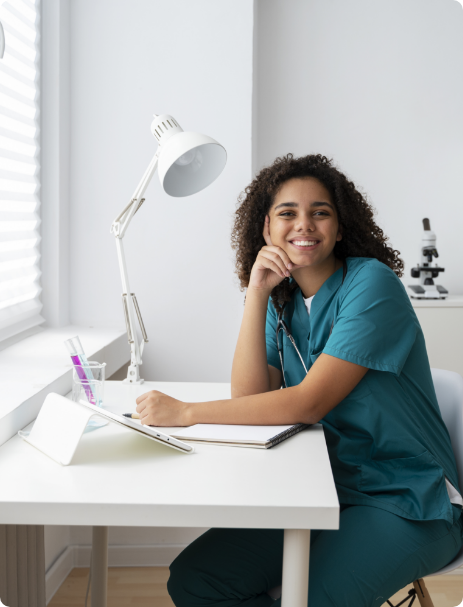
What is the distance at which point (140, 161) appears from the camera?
2307mm

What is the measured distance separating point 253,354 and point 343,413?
29 cm

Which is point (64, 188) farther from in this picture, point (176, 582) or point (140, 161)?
point (176, 582)

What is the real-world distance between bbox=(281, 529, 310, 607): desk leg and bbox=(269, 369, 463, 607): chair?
0.39m

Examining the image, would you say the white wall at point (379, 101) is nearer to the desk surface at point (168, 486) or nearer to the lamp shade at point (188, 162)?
the lamp shade at point (188, 162)

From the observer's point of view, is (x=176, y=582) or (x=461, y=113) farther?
(x=461, y=113)

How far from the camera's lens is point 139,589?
2072 mm

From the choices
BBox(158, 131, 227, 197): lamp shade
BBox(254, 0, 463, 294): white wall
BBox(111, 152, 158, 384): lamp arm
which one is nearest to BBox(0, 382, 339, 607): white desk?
BBox(111, 152, 158, 384): lamp arm

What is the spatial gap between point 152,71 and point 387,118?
121 centimetres

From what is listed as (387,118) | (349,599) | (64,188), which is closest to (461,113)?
(387,118)

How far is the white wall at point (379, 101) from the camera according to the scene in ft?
9.30

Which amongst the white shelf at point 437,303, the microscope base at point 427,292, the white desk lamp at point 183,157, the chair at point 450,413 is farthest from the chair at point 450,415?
the microscope base at point 427,292

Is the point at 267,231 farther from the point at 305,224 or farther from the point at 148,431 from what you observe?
the point at 148,431

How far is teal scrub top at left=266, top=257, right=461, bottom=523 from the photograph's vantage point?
1.23 m

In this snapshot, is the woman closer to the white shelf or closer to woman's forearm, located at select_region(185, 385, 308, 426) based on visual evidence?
woman's forearm, located at select_region(185, 385, 308, 426)
